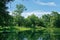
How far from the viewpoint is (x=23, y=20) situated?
10812cm

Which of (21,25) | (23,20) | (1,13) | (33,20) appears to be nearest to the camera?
(1,13)

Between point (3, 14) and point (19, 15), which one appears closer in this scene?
point (3, 14)

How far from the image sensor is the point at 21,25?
100500 mm

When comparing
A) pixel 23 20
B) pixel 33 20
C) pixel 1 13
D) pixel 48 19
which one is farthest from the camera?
pixel 48 19

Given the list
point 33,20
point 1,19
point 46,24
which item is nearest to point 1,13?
point 1,19

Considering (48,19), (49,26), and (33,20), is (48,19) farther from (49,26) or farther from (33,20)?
(33,20)

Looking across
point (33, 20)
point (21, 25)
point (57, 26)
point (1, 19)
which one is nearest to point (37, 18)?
point (33, 20)

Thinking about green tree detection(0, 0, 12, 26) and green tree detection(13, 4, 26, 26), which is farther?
green tree detection(13, 4, 26, 26)

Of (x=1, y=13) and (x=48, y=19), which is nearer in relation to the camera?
(x=1, y=13)

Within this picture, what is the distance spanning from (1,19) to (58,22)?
89.5 metres

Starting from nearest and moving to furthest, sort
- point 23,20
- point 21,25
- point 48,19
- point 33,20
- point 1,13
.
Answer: point 1,13 → point 21,25 → point 23,20 → point 33,20 → point 48,19

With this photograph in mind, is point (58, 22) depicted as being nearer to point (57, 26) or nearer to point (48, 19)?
point (57, 26)

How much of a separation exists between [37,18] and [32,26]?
10.00m

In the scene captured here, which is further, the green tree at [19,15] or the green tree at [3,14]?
the green tree at [19,15]
